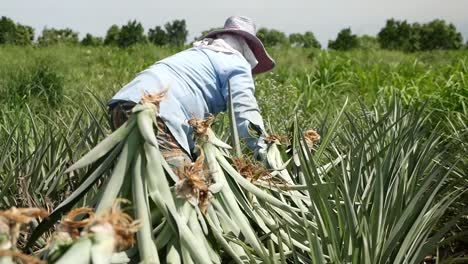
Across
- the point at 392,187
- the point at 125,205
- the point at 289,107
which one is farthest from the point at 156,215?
the point at 289,107

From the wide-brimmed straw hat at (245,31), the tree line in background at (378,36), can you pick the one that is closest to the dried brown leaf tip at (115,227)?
the wide-brimmed straw hat at (245,31)

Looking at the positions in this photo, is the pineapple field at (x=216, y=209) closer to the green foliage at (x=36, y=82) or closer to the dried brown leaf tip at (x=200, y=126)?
the dried brown leaf tip at (x=200, y=126)

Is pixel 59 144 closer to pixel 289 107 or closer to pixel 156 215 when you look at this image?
pixel 156 215

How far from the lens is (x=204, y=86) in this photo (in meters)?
1.90

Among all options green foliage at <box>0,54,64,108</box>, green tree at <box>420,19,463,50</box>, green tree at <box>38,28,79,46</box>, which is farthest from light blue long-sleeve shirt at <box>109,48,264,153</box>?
green tree at <box>420,19,463,50</box>

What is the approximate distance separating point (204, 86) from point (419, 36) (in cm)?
3044

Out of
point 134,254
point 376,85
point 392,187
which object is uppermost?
point 134,254

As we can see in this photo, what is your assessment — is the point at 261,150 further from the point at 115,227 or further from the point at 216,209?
the point at 115,227

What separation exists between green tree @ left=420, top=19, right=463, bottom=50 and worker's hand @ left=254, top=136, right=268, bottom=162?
101ft

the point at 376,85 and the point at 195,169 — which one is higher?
the point at 195,169

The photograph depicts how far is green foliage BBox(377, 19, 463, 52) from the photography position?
91.3ft

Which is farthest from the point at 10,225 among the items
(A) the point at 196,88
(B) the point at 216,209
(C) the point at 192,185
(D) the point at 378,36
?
(D) the point at 378,36

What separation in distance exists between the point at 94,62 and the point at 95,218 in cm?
915

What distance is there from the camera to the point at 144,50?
10.1 metres
